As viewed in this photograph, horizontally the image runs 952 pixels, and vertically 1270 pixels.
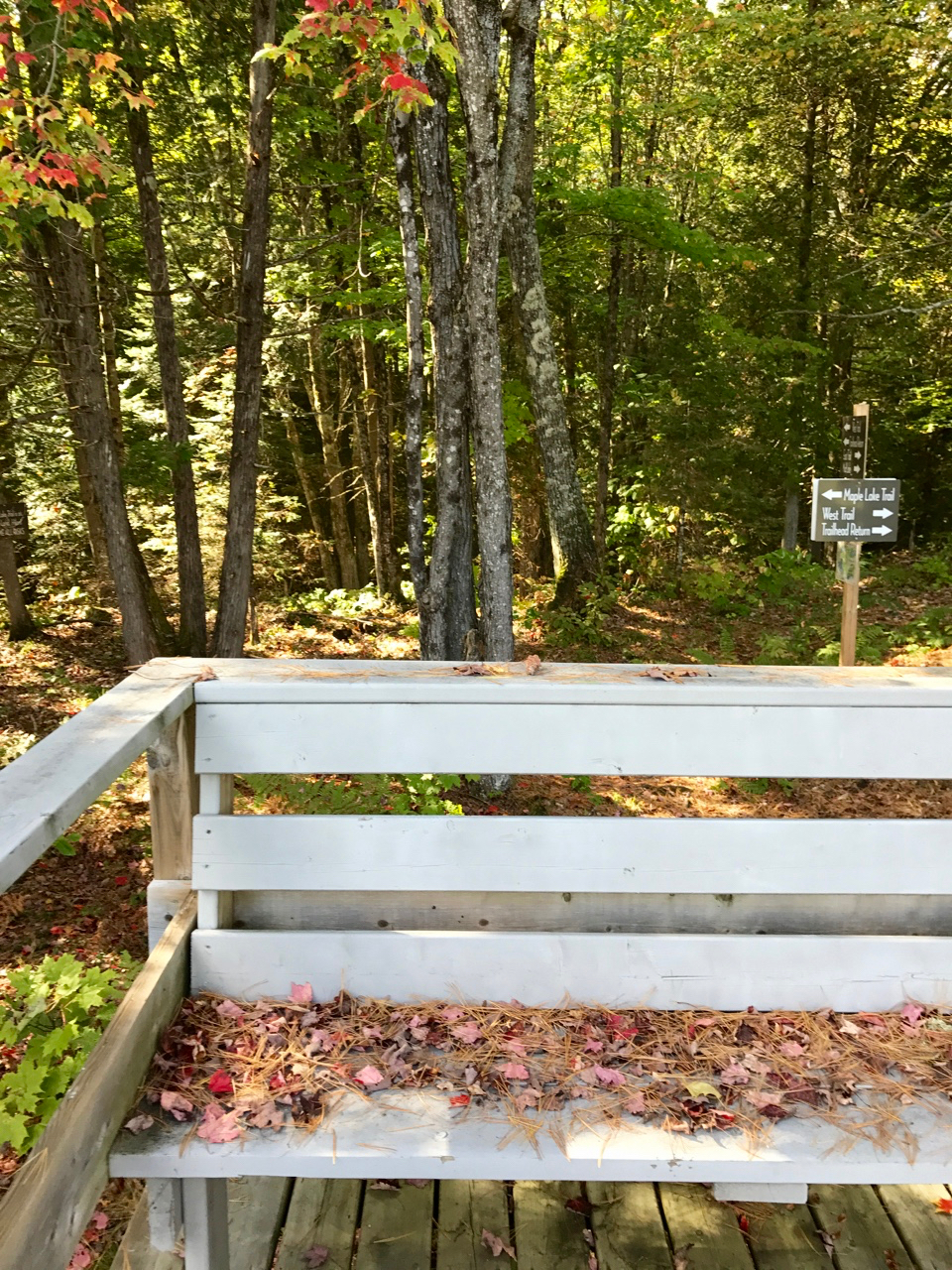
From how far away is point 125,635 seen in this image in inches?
330

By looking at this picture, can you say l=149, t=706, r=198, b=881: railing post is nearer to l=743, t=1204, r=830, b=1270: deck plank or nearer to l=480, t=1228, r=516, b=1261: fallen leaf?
l=480, t=1228, r=516, b=1261: fallen leaf

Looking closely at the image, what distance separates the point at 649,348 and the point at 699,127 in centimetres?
509

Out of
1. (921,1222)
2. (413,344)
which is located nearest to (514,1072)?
(921,1222)

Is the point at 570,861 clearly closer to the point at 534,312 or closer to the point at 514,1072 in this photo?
the point at 514,1072

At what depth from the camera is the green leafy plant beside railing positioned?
2.36 m

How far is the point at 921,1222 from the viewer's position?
2.36 m

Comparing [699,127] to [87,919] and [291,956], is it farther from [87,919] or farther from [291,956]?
[291,956]

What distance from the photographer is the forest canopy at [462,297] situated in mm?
6355

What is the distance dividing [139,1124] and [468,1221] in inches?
41.3

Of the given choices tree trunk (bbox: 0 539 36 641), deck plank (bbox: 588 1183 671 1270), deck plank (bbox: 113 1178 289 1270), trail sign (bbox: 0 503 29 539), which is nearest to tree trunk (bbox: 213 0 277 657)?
trail sign (bbox: 0 503 29 539)

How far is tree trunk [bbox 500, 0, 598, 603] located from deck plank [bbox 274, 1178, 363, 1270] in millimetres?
5800

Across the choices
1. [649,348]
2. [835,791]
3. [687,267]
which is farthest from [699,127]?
[835,791]

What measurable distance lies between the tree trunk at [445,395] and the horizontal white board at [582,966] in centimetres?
392

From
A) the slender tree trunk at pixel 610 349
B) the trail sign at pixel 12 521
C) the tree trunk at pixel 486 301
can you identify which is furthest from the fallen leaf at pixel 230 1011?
the slender tree trunk at pixel 610 349
